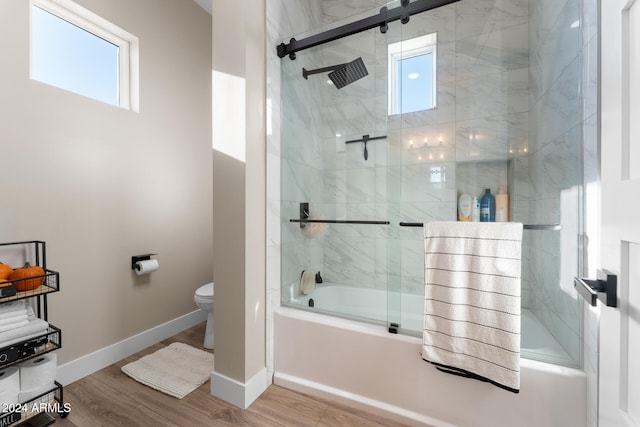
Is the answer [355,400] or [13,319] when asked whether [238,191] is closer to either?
[13,319]

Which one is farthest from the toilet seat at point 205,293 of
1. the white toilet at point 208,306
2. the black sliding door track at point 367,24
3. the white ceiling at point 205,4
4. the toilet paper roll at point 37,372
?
the white ceiling at point 205,4

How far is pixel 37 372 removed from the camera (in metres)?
1.33

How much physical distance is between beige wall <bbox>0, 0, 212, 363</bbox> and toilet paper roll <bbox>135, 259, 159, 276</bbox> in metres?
0.09

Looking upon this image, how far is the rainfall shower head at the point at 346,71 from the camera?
78.1 inches

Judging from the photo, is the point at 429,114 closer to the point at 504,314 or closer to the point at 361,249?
the point at 361,249

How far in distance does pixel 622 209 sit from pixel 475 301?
28.6 inches

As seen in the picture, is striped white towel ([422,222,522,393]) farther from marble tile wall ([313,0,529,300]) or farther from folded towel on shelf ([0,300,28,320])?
folded towel on shelf ([0,300,28,320])

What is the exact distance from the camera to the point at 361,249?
7.30ft

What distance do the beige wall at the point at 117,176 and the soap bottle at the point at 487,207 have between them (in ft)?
7.98

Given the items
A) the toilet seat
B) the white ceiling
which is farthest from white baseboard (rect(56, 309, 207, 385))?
the white ceiling

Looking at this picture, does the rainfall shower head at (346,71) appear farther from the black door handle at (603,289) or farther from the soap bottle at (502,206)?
the black door handle at (603,289)

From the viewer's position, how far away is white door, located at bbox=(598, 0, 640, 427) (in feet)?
1.83

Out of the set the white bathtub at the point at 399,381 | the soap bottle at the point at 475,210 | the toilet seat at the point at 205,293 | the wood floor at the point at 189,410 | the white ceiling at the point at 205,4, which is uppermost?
the white ceiling at the point at 205,4

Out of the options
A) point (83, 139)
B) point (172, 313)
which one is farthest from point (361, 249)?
point (83, 139)
